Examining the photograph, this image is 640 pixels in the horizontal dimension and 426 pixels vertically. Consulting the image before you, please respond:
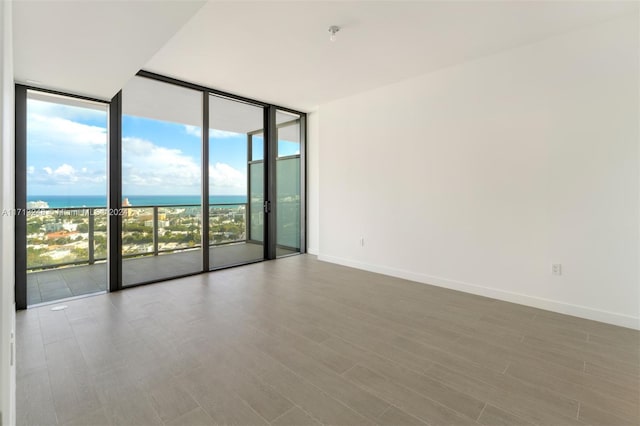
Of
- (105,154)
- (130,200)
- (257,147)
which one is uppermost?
(257,147)

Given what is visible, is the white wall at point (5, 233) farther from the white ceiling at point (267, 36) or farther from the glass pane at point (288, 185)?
the glass pane at point (288, 185)

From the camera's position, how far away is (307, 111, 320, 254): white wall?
6258 mm

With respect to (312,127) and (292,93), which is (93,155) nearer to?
(292,93)

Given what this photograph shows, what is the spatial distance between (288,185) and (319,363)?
4.31 m

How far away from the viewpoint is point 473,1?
270 cm

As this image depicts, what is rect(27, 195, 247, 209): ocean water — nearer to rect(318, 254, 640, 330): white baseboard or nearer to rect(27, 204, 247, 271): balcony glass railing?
rect(27, 204, 247, 271): balcony glass railing

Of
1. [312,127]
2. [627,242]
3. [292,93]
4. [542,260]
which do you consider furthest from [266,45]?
[627,242]

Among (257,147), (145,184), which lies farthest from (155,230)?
(257,147)

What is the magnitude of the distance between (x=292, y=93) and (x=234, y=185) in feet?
5.89

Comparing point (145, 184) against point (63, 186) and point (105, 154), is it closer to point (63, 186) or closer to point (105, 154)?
point (105, 154)

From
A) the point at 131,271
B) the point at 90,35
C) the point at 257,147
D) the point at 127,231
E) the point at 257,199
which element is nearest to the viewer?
the point at 90,35

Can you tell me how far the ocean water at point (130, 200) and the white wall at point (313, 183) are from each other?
1.74 meters

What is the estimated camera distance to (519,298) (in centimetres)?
358

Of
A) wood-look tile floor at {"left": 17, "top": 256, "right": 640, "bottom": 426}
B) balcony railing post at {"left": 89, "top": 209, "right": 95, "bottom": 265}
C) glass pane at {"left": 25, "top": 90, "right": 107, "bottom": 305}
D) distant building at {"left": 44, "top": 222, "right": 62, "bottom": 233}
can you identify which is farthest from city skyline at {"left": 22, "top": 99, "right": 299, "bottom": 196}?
wood-look tile floor at {"left": 17, "top": 256, "right": 640, "bottom": 426}
